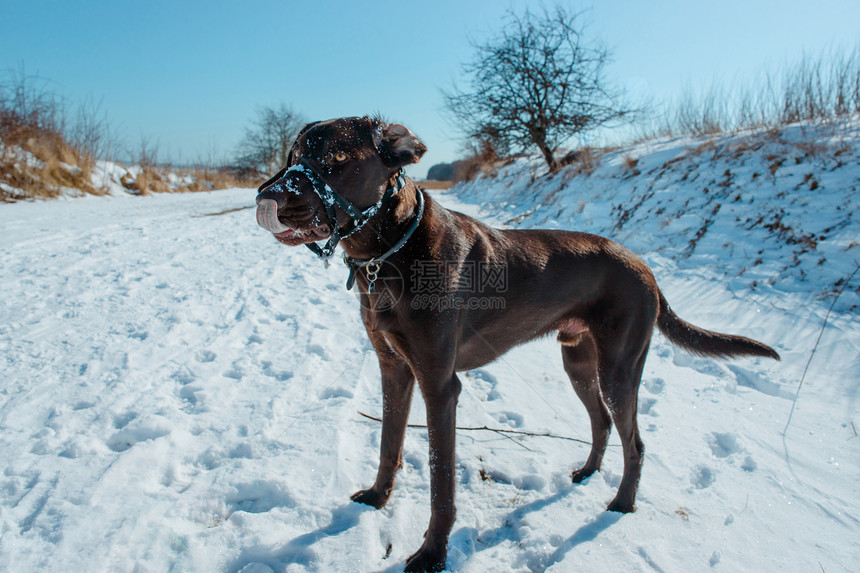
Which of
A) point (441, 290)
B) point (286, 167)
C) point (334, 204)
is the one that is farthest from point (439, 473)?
point (286, 167)

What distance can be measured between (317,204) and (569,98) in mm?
14779

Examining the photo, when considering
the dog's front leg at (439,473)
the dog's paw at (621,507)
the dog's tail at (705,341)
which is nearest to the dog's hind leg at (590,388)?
the dog's paw at (621,507)

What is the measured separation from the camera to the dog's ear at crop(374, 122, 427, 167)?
1927mm

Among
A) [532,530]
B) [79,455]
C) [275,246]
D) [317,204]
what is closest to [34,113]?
[275,246]

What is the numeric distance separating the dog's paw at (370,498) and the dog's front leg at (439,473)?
0.36m

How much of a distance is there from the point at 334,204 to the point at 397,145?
40 cm

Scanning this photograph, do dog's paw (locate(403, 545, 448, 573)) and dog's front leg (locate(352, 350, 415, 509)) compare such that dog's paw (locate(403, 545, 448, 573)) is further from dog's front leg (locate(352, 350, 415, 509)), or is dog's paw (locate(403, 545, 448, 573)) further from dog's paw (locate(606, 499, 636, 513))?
dog's paw (locate(606, 499, 636, 513))

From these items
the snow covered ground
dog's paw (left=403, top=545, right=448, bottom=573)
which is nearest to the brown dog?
dog's paw (left=403, top=545, right=448, bottom=573)

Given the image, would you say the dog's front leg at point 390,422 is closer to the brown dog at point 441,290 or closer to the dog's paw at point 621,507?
the brown dog at point 441,290

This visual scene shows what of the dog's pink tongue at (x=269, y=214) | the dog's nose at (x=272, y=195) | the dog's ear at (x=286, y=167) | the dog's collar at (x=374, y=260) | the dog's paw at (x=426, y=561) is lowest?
the dog's paw at (x=426, y=561)

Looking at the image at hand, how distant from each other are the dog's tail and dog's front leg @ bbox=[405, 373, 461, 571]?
56.0 inches

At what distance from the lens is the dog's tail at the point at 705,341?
8.18 feet

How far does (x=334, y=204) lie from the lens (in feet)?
5.85

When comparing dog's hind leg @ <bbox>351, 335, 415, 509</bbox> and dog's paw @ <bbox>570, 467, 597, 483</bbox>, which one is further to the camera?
dog's paw @ <bbox>570, 467, 597, 483</bbox>
